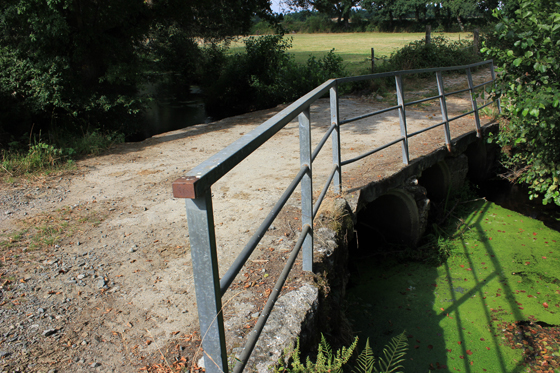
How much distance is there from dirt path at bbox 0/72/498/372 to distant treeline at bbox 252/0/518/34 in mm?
35371

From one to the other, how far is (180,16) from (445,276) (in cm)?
799

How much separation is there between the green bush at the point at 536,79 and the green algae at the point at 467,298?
88 centimetres

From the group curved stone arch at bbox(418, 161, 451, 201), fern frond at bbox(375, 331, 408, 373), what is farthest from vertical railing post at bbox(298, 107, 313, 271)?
curved stone arch at bbox(418, 161, 451, 201)

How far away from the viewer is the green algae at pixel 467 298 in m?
3.84

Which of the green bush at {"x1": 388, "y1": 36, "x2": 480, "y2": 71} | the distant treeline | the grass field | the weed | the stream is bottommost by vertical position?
the stream

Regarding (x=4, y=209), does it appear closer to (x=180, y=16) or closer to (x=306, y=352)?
(x=306, y=352)

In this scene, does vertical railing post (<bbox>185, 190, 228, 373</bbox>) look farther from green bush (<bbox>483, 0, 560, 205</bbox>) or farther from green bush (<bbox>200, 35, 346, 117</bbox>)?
green bush (<bbox>200, 35, 346, 117</bbox>)

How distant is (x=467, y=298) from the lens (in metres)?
4.62

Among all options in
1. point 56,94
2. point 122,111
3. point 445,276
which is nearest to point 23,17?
point 56,94

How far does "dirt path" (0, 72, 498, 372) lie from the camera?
238 centimetres

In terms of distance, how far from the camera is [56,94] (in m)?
7.58

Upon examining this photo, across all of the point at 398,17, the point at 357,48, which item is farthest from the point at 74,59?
the point at 398,17

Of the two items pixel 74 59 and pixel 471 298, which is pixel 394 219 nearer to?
pixel 471 298

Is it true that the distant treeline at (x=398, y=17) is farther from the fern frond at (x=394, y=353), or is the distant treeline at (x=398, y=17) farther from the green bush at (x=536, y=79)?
the fern frond at (x=394, y=353)
